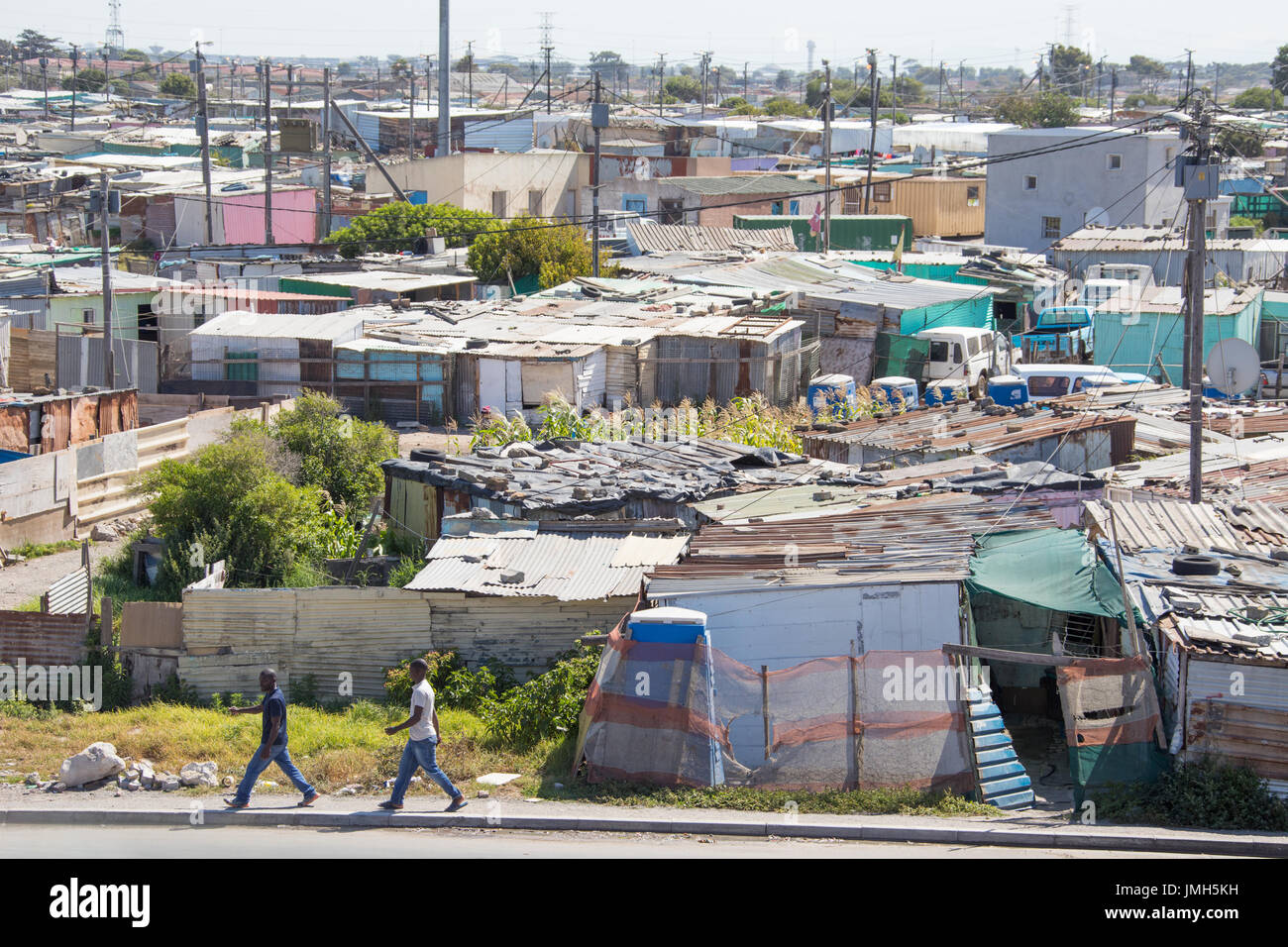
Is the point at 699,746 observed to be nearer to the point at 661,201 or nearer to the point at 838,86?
the point at 661,201

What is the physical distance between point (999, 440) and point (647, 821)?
1037cm

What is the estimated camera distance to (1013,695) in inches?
472

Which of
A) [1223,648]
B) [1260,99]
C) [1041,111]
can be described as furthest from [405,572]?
[1260,99]

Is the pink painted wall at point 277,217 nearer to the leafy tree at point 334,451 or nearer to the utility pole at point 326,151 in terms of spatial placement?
the utility pole at point 326,151

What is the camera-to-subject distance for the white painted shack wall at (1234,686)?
31.1ft

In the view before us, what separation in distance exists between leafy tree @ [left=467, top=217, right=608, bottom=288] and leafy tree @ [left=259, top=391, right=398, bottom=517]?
50.1 ft

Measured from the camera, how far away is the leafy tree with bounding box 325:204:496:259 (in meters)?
37.8

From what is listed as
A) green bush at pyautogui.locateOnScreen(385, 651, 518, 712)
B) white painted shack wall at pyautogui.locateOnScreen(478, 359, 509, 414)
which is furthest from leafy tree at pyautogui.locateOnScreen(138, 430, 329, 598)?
white painted shack wall at pyautogui.locateOnScreen(478, 359, 509, 414)

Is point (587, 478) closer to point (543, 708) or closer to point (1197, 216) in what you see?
point (543, 708)

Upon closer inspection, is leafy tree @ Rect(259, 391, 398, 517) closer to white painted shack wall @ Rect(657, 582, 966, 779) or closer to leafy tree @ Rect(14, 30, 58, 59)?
white painted shack wall @ Rect(657, 582, 966, 779)

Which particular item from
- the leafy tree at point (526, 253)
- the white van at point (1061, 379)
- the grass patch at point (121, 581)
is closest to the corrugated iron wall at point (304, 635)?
the grass patch at point (121, 581)

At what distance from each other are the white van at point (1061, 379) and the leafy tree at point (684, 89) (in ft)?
347

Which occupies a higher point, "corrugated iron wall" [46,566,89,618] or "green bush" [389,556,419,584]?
"green bush" [389,556,419,584]
